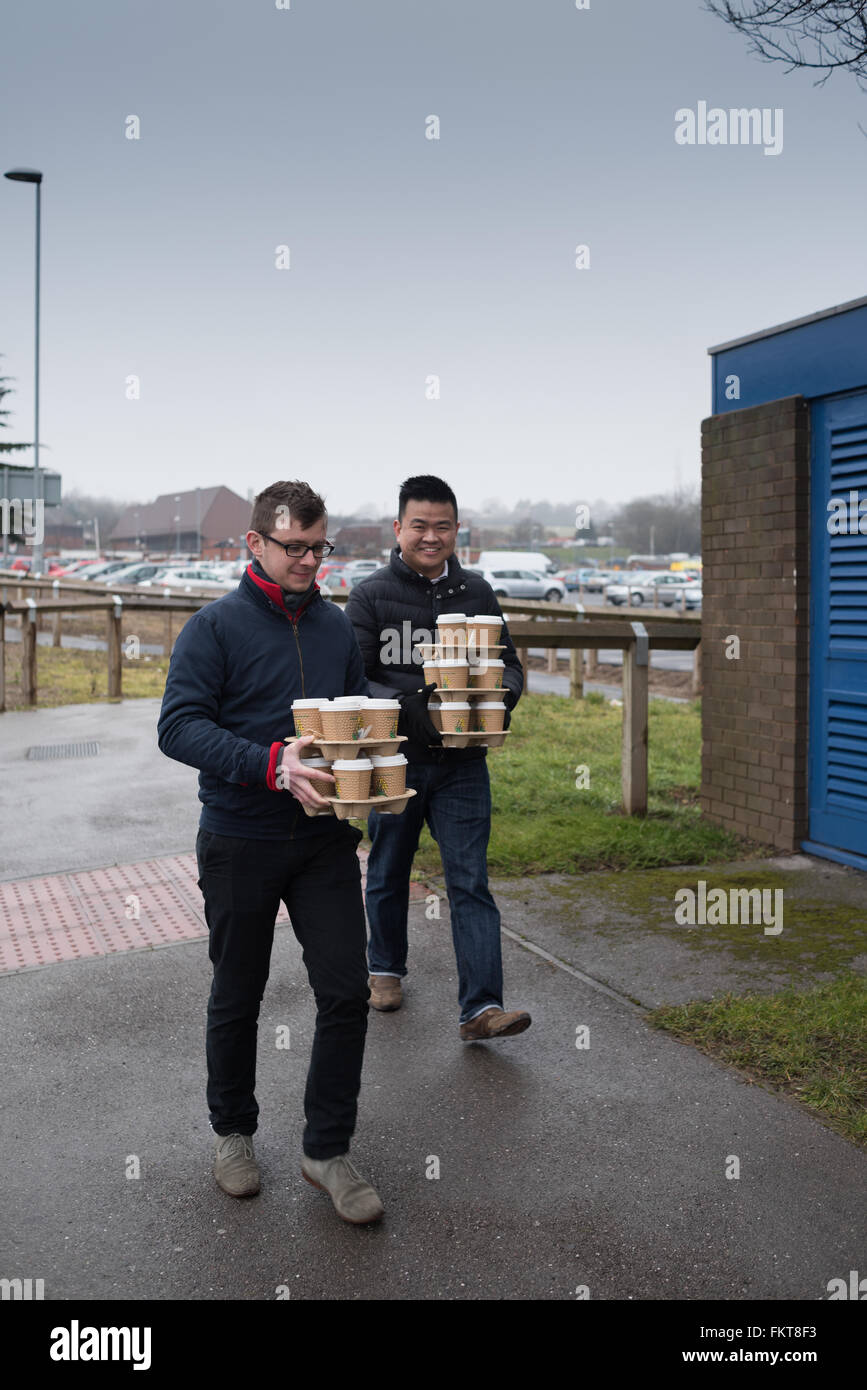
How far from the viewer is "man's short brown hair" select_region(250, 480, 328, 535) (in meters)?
3.36

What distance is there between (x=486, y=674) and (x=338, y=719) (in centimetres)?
115

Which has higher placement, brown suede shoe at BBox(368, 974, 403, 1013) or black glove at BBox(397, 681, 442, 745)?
black glove at BBox(397, 681, 442, 745)

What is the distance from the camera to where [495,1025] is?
169 inches

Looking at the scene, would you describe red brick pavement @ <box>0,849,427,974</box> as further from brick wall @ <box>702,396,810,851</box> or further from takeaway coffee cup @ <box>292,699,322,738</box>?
takeaway coffee cup @ <box>292,699,322,738</box>

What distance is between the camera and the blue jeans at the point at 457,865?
4.43 metres

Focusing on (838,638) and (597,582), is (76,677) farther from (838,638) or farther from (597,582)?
(597,582)

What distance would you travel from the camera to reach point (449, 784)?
4.57 metres

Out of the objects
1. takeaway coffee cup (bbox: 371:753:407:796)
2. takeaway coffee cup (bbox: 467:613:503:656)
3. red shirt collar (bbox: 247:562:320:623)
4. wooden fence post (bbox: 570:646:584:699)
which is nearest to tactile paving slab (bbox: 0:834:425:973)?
takeaway coffee cup (bbox: 467:613:503:656)

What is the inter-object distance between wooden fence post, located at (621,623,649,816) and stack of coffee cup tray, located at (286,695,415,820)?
4.65 m

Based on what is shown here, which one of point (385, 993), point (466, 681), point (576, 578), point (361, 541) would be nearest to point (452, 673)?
point (466, 681)

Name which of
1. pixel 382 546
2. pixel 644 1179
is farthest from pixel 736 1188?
pixel 382 546

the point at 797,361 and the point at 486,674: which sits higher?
the point at 797,361

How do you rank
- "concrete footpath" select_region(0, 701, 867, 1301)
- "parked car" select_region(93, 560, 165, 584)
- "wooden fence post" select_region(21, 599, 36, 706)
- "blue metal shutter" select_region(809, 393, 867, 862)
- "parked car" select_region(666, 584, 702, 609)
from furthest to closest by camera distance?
"parked car" select_region(93, 560, 165, 584) → "parked car" select_region(666, 584, 702, 609) → "wooden fence post" select_region(21, 599, 36, 706) → "blue metal shutter" select_region(809, 393, 867, 862) → "concrete footpath" select_region(0, 701, 867, 1301)
